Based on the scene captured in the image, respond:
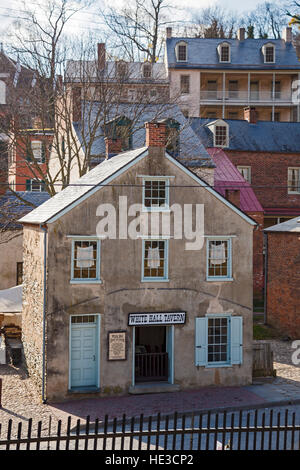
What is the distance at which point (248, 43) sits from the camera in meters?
58.7

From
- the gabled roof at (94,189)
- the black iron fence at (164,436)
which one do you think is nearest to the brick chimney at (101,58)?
the gabled roof at (94,189)

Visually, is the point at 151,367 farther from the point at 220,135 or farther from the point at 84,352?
the point at 220,135

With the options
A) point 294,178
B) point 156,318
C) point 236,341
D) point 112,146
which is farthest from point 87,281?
point 294,178

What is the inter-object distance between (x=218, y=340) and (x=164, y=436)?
771 centimetres

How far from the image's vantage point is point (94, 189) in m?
19.8

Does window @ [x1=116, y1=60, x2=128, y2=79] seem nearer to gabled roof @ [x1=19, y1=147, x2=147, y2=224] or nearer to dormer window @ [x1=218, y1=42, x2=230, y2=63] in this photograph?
gabled roof @ [x1=19, y1=147, x2=147, y2=224]

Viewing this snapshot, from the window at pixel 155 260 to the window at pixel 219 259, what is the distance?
165cm

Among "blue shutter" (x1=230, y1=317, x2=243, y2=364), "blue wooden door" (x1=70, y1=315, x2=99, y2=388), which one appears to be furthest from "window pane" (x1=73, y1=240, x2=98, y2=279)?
"blue shutter" (x1=230, y1=317, x2=243, y2=364)

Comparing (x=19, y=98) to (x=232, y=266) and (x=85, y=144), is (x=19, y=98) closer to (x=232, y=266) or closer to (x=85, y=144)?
(x=85, y=144)

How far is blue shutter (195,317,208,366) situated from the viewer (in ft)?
67.2

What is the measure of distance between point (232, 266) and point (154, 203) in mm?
A: 3703

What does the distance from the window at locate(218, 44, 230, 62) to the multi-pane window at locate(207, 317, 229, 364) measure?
41.4 meters

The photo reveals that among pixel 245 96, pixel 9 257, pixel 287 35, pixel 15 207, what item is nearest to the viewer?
pixel 9 257

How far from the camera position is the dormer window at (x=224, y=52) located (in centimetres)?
5659
